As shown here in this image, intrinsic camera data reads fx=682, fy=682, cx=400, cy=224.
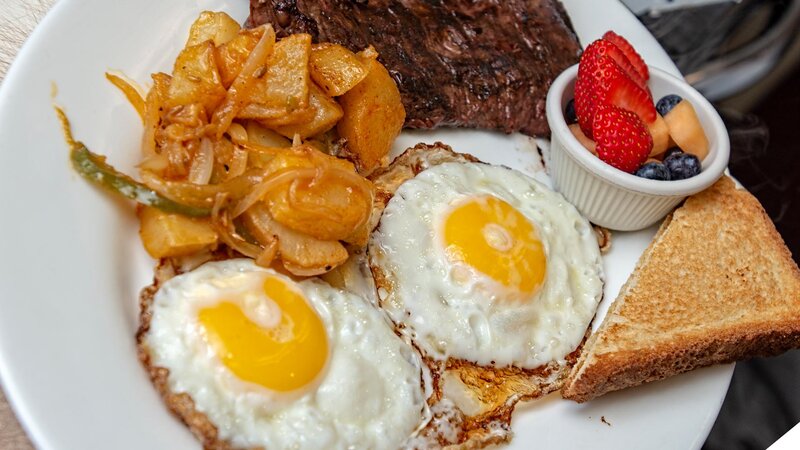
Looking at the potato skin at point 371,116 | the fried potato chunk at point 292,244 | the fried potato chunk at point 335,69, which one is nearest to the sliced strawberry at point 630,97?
the potato skin at point 371,116

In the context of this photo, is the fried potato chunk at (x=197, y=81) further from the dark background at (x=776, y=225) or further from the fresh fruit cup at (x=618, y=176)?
the dark background at (x=776, y=225)

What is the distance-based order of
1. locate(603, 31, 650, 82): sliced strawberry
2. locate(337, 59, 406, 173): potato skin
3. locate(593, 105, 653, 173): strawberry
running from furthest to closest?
locate(603, 31, 650, 82): sliced strawberry → locate(593, 105, 653, 173): strawberry → locate(337, 59, 406, 173): potato skin

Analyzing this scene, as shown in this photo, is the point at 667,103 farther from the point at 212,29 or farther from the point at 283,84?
the point at 212,29

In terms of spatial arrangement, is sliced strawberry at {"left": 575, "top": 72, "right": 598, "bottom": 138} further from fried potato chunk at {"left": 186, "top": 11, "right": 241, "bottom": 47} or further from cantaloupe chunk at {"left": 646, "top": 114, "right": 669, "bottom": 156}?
fried potato chunk at {"left": 186, "top": 11, "right": 241, "bottom": 47}

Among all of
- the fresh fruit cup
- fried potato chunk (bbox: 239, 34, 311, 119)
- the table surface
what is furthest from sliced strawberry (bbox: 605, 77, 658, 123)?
the table surface

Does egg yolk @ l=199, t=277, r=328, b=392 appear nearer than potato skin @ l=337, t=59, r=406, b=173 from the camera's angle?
Yes

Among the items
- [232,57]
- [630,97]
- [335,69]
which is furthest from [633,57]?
[232,57]
